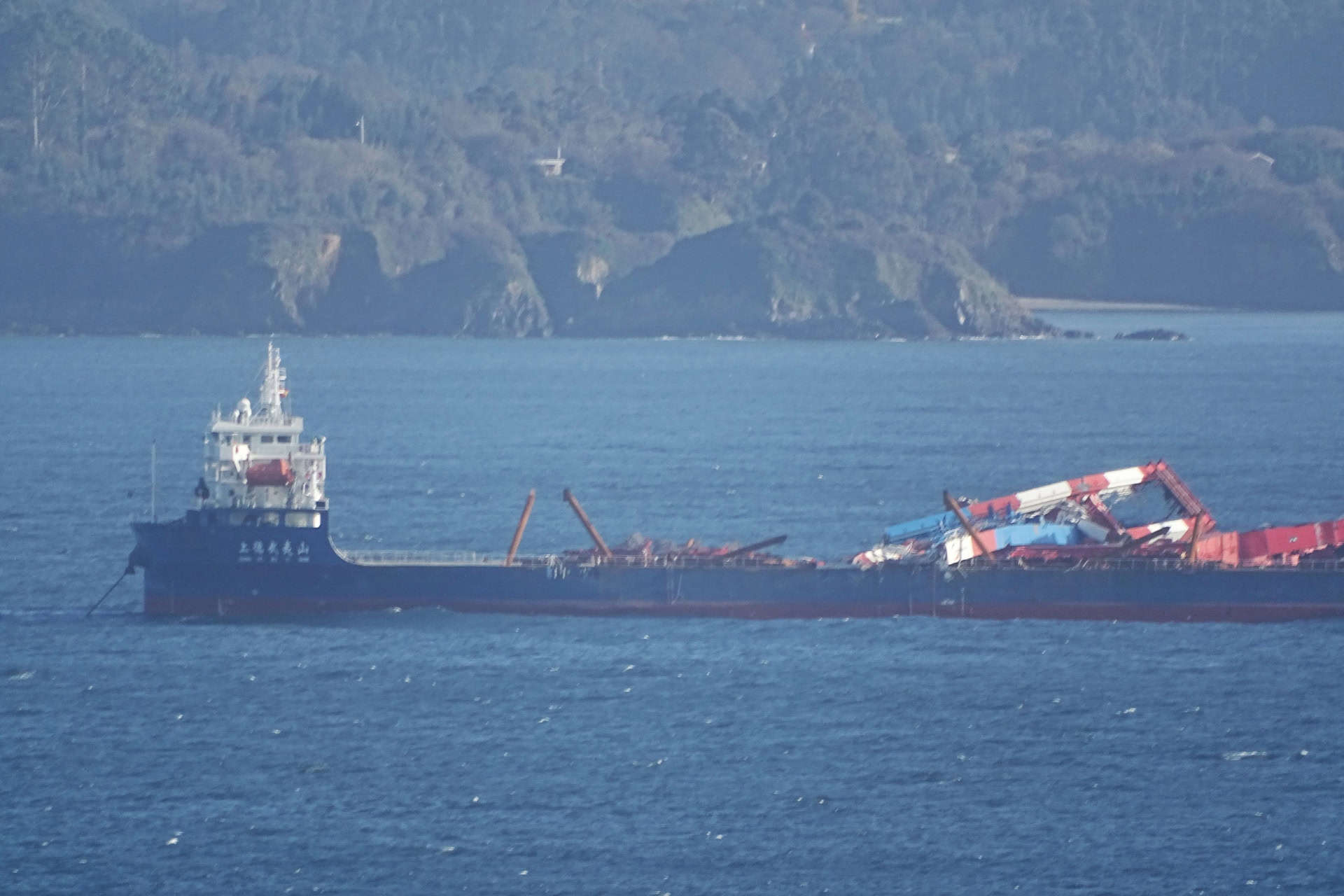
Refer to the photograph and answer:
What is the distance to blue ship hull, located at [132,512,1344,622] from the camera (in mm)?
55375

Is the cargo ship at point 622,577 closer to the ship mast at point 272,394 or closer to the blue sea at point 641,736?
the ship mast at point 272,394

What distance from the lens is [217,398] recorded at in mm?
133625

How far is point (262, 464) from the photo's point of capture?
5541cm

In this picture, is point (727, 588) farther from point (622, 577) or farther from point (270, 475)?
point (270, 475)

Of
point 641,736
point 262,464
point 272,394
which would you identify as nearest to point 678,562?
point 262,464

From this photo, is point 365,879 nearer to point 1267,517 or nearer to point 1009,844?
point 1009,844

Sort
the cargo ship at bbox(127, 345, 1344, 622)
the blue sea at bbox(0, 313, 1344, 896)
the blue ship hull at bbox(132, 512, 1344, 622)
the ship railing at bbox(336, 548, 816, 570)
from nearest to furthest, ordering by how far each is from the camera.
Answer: the blue sea at bbox(0, 313, 1344, 896), the cargo ship at bbox(127, 345, 1344, 622), the blue ship hull at bbox(132, 512, 1344, 622), the ship railing at bbox(336, 548, 816, 570)

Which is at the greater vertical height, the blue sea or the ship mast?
the ship mast

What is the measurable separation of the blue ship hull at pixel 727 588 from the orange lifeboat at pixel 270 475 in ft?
5.33

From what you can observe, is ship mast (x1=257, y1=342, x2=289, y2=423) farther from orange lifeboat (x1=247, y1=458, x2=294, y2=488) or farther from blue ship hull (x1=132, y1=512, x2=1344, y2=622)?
blue ship hull (x1=132, y1=512, x2=1344, y2=622)

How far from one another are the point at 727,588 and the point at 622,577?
248 cm

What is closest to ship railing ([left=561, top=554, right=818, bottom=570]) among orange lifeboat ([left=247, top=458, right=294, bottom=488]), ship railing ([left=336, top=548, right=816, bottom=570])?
ship railing ([left=336, top=548, right=816, bottom=570])

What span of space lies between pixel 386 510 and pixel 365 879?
131 feet

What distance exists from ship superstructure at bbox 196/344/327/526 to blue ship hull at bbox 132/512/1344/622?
1268mm
